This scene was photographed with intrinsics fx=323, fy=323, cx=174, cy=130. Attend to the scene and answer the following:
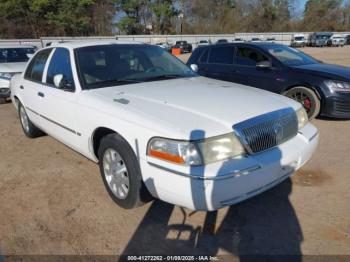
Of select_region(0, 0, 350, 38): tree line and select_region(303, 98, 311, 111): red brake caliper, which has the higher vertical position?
select_region(0, 0, 350, 38): tree line

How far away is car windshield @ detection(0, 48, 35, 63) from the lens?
1017cm

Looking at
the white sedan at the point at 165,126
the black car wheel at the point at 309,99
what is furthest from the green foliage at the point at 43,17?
the white sedan at the point at 165,126

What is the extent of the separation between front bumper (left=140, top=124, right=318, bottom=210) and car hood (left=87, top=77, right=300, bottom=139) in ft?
0.98

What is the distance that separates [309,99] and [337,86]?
0.53m

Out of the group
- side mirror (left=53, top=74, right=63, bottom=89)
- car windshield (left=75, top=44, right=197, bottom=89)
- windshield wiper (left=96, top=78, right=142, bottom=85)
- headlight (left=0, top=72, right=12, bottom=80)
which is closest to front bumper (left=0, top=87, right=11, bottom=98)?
headlight (left=0, top=72, right=12, bottom=80)

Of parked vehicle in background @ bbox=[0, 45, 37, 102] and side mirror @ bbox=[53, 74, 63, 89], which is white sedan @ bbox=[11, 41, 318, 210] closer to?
side mirror @ bbox=[53, 74, 63, 89]

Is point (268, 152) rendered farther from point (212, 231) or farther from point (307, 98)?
point (307, 98)

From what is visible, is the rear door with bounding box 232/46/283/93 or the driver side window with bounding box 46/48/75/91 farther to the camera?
the rear door with bounding box 232/46/283/93

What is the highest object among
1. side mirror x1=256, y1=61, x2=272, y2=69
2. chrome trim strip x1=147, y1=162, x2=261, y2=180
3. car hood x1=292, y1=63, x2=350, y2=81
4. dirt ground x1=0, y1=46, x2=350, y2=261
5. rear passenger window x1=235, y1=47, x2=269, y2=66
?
rear passenger window x1=235, y1=47, x2=269, y2=66

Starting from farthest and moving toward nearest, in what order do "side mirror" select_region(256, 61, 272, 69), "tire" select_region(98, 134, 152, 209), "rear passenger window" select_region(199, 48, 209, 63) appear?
"rear passenger window" select_region(199, 48, 209, 63) → "side mirror" select_region(256, 61, 272, 69) → "tire" select_region(98, 134, 152, 209)

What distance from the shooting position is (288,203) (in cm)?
345

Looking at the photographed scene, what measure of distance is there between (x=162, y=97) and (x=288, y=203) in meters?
1.75

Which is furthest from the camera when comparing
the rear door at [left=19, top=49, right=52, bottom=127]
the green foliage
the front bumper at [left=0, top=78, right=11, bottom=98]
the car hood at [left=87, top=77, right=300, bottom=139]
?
the green foliage

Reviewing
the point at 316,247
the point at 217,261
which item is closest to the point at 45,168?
the point at 217,261
